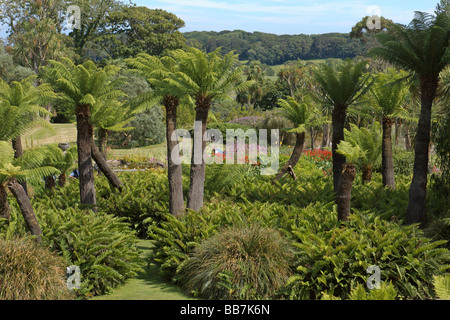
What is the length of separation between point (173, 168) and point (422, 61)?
619 cm

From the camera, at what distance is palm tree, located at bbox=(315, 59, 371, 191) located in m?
11.9

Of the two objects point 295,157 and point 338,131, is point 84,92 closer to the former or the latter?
point 338,131

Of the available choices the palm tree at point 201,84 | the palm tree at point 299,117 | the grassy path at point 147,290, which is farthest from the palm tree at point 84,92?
the palm tree at point 299,117

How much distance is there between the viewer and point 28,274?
7.01 metres

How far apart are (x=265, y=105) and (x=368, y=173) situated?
136ft

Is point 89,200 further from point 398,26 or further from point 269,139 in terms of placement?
point 269,139

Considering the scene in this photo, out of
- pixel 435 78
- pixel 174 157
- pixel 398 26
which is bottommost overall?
pixel 174 157

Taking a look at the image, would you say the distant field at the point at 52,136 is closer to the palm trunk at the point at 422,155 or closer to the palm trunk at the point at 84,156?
the palm trunk at the point at 84,156

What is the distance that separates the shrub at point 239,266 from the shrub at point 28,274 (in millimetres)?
2154

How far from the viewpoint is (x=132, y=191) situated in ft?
43.5

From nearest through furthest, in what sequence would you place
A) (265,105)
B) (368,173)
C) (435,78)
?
1. (435,78)
2. (368,173)
3. (265,105)

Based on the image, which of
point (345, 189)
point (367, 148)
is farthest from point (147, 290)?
point (367, 148)
